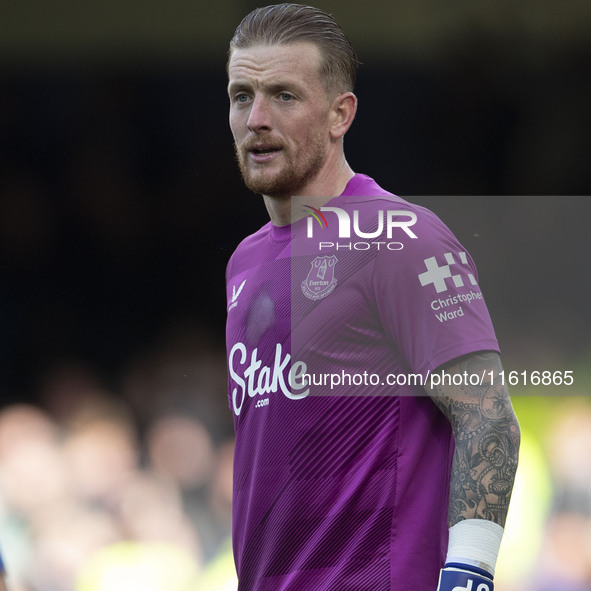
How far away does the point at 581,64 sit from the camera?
4504 millimetres

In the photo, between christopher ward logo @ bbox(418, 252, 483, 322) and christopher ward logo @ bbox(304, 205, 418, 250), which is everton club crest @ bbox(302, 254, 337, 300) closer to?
christopher ward logo @ bbox(304, 205, 418, 250)

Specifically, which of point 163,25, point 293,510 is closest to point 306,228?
point 293,510

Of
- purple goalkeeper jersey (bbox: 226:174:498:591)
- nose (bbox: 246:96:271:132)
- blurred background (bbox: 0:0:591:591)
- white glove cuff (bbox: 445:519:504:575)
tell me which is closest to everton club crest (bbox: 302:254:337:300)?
purple goalkeeper jersey (bbox: 226:174:498:591)

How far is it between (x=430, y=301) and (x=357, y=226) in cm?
32

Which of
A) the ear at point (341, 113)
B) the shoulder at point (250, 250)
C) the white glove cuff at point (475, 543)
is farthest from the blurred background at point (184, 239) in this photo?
the white glove cuff at point (475, 543)

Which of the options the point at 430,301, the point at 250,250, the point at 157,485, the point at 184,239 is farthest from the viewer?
the point at 184,239

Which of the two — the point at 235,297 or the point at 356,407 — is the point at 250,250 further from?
the point at 356,407

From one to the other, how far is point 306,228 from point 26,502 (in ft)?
8.47

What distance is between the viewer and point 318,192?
8.50ft

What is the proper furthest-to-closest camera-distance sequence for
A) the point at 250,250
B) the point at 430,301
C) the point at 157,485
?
1. the point at 157,485
2. the point at 250,250
3. the point at 430,301

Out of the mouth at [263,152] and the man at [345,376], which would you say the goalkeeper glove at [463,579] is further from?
the mouth at [263,152]

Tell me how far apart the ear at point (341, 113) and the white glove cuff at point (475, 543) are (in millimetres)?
1075

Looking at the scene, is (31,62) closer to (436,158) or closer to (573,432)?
(436,158)

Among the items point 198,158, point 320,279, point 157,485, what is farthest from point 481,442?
point 198,158
